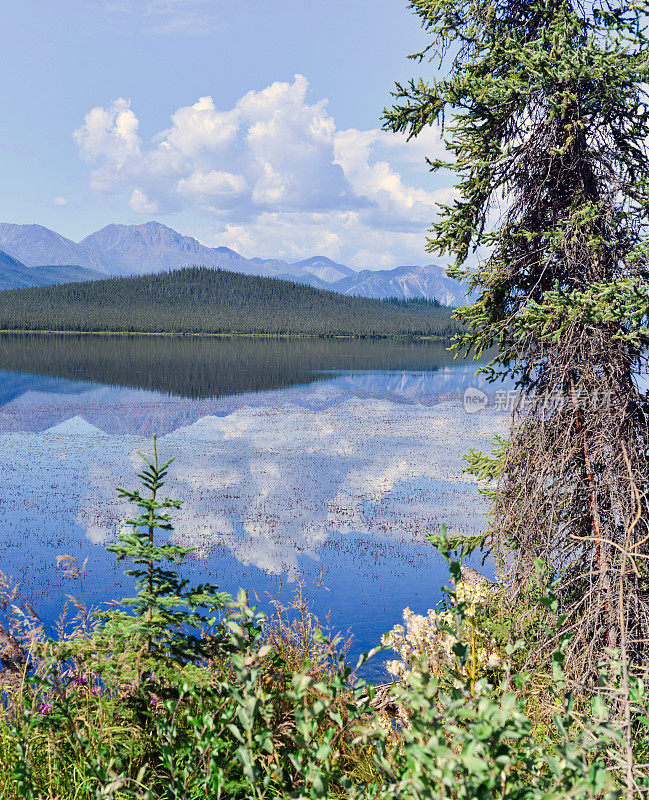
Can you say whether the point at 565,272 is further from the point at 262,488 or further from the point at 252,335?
the point at 252,335

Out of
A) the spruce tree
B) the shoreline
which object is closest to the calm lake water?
the spruce tree

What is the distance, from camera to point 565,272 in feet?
22.4

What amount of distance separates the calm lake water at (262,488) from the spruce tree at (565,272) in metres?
3.48

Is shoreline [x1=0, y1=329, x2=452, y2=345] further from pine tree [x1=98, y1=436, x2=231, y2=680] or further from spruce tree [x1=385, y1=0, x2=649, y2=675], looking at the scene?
pine tree [x1=98, y1=436, x2=231, y2=680]

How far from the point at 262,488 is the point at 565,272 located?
706 inches

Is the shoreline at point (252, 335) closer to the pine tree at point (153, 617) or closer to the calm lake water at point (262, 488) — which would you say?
the calm lake water at point (262, 488)

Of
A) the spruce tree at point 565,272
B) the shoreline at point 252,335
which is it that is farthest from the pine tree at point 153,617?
the shoreline at point 252,335

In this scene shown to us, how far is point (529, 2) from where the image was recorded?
719 cm

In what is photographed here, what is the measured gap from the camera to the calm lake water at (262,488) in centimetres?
1491

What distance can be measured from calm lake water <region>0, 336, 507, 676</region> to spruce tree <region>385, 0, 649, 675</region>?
348cm

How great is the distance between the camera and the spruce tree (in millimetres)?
6137

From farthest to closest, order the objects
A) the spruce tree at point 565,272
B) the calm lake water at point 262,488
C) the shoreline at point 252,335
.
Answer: the shoreline at point 252,335, the calm lake water at point 262,488, the spruce tree at point 565,272

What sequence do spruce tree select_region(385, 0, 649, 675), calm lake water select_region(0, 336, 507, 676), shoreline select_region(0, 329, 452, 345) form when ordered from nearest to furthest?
spruce tree select_region(385, 0, 649, 675), calm lake water select_region(0, 336, 507, 676), shoreline select_region(0, 329, 452, 345)

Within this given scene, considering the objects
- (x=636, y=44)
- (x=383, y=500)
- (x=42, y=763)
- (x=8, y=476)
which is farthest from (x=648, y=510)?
(x=8, y=476)
